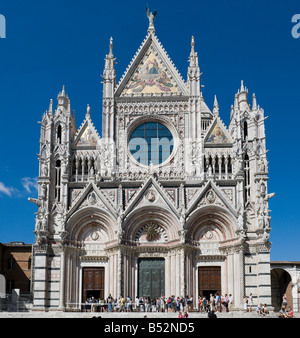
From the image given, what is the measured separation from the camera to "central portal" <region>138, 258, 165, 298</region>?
111ft

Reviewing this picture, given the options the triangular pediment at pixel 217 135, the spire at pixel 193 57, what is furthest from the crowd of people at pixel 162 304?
the spire at pixel 193 57

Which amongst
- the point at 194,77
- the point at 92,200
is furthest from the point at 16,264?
the point at 194,77

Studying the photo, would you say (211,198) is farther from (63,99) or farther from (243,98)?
(63,99)

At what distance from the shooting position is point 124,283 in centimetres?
3319

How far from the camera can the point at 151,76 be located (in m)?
37.5

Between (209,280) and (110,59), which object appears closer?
(209,280)

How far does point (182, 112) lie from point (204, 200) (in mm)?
6524

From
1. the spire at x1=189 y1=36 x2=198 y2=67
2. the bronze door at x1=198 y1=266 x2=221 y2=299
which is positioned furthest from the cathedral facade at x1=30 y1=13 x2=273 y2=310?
the spire at x1=189 y1=36 x2=198 y2=67

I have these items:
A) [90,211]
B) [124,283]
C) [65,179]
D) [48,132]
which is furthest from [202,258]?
[48,132]

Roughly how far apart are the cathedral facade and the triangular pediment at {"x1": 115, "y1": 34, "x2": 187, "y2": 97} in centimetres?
12

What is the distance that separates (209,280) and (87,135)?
12821 millimetres

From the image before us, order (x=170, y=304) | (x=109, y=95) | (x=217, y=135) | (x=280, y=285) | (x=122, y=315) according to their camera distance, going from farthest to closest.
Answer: (x=280, y=285) < (x=109, y=95) < (x=217, y=135) < (x=170, y=304) < (x=122, y=315)

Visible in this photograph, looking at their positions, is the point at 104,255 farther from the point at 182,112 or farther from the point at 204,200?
the point at 182,112

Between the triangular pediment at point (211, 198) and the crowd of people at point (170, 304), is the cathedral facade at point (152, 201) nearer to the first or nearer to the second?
the triangular pediment at point (211, 198)
